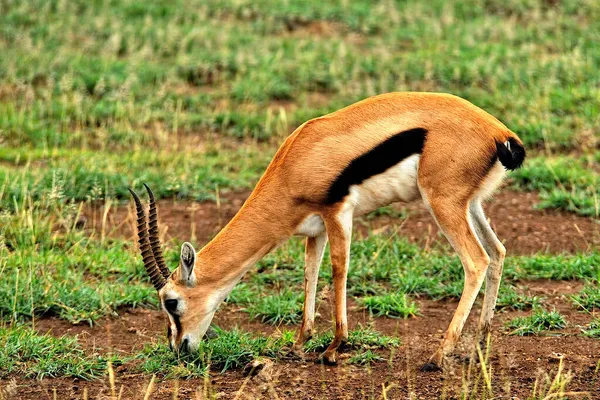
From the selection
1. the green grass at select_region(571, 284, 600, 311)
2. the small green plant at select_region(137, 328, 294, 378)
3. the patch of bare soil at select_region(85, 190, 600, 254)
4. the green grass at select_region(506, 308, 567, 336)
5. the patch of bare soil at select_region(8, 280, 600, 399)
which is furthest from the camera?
the patch of bare soil at select_region(85, 190, 600, 254)

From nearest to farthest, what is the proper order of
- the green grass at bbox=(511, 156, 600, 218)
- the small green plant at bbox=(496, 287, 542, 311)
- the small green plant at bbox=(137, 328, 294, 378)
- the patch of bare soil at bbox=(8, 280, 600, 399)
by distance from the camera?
the patch of bare soil at bbox=(8, 280, 600, 399) → the small green plant at bbox=(137, 328, 294, 378) → the small green plant at bbox=(496, 287, 542, 311) → the green grass at bbox=(511, 156, 600, 218)

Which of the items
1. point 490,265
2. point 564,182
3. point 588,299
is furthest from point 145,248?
point 564,182

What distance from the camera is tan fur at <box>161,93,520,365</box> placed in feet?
19.7

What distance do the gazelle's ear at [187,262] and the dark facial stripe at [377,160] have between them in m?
0.90

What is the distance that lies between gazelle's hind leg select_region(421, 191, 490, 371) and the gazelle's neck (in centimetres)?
92

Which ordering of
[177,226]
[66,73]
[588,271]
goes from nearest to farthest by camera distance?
[588,271]
[177,226]
[66,73]

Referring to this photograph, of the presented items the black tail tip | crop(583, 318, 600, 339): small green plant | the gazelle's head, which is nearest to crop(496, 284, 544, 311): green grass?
crop(583, 318, 600, 339): small green plant

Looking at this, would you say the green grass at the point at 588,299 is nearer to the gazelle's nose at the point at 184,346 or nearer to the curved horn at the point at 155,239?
the gazelle's nose at the point at 184,346

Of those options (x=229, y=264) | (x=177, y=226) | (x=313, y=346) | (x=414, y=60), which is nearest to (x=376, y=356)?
(x=313, y=346)

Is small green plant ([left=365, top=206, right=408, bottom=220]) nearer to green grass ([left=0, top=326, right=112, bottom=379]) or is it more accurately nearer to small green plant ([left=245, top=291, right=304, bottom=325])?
small green plant ([left=245, top=291, right=304, bottom=325])

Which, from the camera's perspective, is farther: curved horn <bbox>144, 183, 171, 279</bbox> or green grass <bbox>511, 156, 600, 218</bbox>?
green grass <bbox>511, 156, 600, 218</bbox>

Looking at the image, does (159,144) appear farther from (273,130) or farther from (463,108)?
(463,108)

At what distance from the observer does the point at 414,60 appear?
39.8 ft

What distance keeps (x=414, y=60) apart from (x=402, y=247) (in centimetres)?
460
